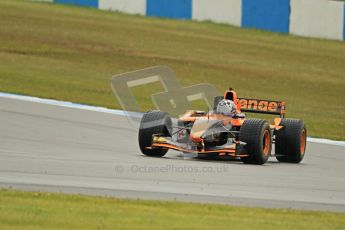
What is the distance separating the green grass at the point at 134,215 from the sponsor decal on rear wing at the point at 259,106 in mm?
5985

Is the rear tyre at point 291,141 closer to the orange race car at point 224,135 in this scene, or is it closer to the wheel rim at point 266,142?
the orange race car at point 224,135

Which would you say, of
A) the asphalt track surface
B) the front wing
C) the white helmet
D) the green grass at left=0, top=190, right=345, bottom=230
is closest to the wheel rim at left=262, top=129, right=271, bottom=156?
the asphalt track surface

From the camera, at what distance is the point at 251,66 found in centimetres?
3002

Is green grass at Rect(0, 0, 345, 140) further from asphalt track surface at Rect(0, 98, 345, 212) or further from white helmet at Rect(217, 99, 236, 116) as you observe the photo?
white helmet at Rect(217, 99, 236, 116)

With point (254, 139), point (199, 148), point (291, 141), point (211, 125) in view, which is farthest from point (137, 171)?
point (291, 141)

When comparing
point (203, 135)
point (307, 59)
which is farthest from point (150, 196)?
point (307, 59)

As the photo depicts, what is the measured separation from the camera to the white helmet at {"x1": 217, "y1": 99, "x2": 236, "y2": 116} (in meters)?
14.8

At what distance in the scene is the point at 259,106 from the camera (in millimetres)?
15898

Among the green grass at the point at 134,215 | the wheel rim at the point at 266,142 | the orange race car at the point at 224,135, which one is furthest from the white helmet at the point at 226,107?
the green grass at the point at 134,215

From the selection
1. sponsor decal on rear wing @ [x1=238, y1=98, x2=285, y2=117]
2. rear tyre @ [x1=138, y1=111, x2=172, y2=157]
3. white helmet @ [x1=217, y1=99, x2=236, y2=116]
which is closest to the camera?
rear tyre @ [x1=138, y1=111, x2=172, y2=157]

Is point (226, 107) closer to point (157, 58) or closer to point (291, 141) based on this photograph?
point (291, 141)

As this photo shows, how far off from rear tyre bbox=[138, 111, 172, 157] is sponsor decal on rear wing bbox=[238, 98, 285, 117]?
1.90 meters

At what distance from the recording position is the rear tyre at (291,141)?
49.4ft

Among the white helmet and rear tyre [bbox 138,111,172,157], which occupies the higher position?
the white helmet
